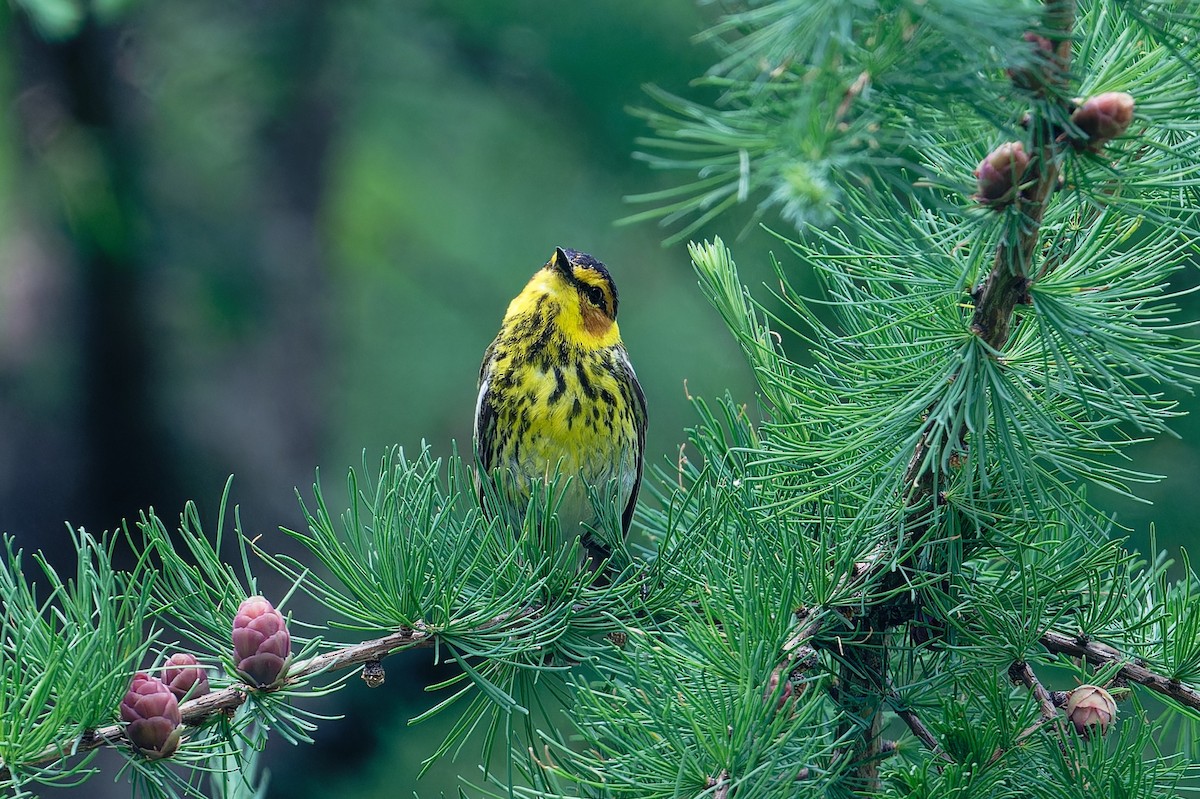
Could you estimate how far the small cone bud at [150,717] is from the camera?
96 cm

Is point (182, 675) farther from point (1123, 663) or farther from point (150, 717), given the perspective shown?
point (1123, 663)

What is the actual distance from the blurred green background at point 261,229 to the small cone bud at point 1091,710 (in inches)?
68.0

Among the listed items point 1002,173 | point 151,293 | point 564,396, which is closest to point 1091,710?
point 1002,173

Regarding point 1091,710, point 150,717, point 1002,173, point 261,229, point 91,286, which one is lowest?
point 91,286

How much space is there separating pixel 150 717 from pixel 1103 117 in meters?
0.96

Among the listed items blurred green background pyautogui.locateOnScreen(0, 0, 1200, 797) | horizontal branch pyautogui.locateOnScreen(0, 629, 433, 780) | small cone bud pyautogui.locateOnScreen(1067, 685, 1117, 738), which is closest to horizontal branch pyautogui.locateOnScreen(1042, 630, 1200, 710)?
small cone bud pyautogui.locateOnScreen(1067, 685, 1117, 738)

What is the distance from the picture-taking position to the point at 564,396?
2.20 metres

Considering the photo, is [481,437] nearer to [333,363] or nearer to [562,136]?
[562,136]

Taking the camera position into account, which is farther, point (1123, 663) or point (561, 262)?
point (561, 262)

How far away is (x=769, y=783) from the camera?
997mm

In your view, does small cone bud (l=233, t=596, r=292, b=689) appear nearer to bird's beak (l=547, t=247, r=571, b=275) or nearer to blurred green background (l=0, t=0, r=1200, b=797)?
bird's beak (l=547, t=247, r=571, b=275)

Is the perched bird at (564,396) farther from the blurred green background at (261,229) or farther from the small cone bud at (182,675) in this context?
the small cone bud at (182,675)

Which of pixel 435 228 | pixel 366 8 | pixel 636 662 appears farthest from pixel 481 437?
pixel 435 228

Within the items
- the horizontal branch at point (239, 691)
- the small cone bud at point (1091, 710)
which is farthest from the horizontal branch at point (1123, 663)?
the horizontal branch at point (239, 691)
